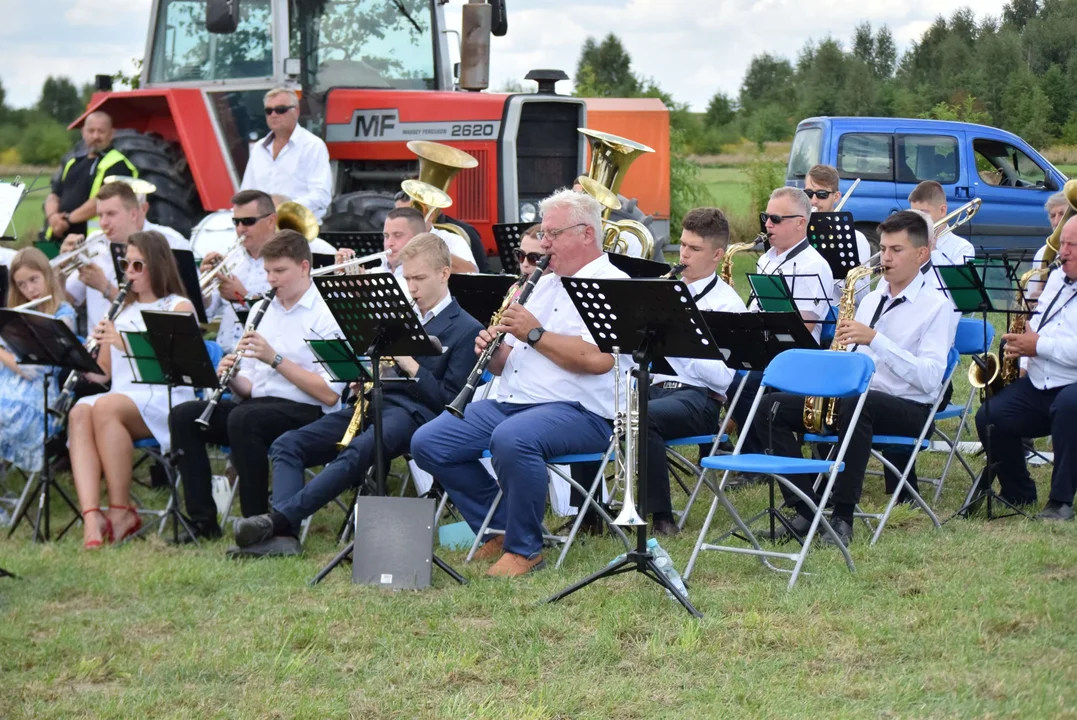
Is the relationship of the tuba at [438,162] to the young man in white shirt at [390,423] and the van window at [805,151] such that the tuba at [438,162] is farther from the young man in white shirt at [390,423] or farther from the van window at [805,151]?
the van window at [805,151]

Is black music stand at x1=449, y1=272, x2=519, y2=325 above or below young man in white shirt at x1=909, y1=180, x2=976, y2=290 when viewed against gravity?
below

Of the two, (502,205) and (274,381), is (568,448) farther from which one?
(502,205)

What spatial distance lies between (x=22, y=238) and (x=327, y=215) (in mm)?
7559

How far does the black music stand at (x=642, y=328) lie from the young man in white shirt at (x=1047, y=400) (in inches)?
79.8

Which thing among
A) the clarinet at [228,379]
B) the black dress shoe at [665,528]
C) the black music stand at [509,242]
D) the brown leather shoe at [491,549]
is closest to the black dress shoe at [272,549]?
the clarinet at [228,379]

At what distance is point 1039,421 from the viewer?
20.9 feet

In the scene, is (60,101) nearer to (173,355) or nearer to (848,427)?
(173,355)

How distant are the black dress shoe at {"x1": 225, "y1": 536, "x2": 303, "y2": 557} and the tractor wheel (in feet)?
11.6

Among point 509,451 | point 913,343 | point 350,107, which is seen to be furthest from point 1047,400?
point 350,107

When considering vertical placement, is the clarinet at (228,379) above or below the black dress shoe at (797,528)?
above

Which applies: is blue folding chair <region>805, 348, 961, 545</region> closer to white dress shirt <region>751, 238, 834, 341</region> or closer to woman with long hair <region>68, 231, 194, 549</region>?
white dress shirt <region>751, 238, 834, 341</region>

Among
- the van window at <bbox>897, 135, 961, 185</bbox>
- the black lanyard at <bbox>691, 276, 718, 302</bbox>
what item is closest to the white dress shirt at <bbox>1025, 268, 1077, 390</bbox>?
the black lanyard at <bbox>691, 276, 718, 302</bbox>

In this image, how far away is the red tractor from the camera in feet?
32.0

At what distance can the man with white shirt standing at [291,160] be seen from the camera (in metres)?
9.09
